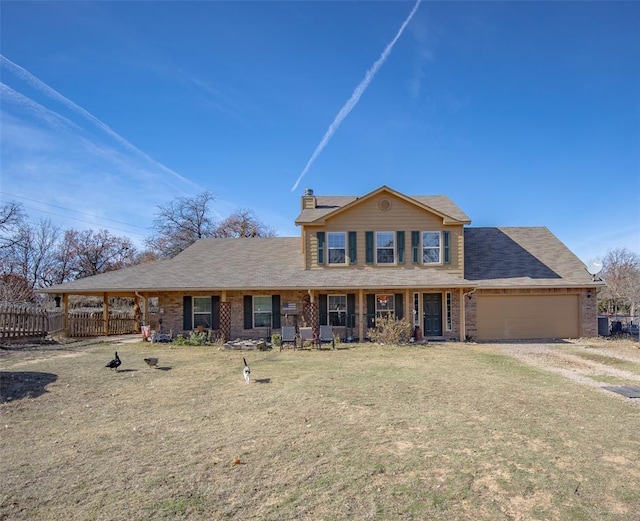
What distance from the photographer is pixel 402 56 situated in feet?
46.9

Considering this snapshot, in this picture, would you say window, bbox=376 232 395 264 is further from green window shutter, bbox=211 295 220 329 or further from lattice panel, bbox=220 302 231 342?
green window shutter, bbox=211 295 220 329

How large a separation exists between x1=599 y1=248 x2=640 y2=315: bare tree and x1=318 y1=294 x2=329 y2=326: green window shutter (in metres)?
23.8

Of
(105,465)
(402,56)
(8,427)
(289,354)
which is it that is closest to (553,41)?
(402,56)

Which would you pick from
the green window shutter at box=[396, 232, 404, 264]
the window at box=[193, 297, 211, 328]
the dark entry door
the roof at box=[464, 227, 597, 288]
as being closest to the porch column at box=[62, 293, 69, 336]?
the window at box=[193, 297, 211, 328]

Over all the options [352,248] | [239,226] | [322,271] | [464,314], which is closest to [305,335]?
[322,271]

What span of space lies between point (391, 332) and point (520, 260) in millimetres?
8200

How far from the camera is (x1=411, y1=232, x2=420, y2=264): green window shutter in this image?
61.4ft

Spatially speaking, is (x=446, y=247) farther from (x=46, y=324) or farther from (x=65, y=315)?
(x=46, y=324)

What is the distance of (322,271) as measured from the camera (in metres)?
18.5

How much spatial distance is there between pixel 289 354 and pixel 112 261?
3276 centimetres

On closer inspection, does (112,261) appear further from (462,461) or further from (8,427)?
(462,461)

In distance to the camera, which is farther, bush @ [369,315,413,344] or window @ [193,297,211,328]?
window @ [193,297,211,328]

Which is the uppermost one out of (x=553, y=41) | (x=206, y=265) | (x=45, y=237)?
(x=553, y=41)

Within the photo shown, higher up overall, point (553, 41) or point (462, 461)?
point (553, 41)
